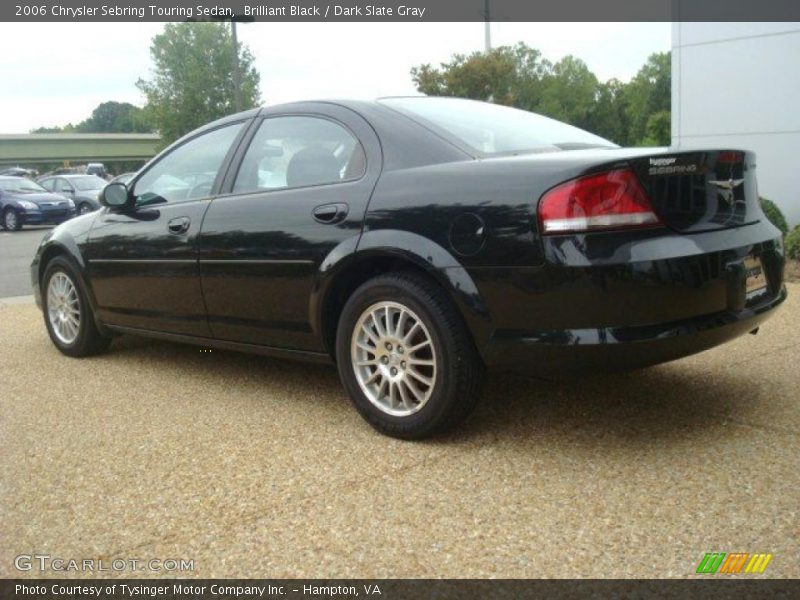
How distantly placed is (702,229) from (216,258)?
2.38m

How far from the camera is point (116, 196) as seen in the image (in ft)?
16.6

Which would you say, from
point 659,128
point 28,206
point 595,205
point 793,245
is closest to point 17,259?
point 28,206

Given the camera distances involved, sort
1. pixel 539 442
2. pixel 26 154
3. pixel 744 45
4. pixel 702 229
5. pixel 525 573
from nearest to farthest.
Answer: pixel 525 573
pixel 702 229
pixel 539 442
pixel 744 45
pixel 26 154

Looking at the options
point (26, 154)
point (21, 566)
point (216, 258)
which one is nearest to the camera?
point (21, 566)

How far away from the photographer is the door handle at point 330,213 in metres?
3.82

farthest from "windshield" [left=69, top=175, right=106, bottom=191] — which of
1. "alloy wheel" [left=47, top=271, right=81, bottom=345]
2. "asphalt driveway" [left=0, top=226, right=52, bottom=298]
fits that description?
"alloy wheel" [left=47, top=271, right=81, bottom=345]

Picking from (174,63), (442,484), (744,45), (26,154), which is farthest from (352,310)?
(26,154)

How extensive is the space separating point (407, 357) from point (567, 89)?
65.6 metres

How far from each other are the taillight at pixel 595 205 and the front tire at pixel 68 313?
354 cm

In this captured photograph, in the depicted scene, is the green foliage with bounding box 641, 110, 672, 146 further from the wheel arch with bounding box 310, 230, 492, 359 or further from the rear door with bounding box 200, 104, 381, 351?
the wheel arch with bounding box 310, 230, 492, 359

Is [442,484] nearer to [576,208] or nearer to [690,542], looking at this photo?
[690,542]

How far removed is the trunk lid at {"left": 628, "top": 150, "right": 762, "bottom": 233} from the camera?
10.5ft

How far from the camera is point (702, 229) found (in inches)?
130

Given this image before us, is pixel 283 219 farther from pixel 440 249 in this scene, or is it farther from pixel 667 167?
pixel 667 167
